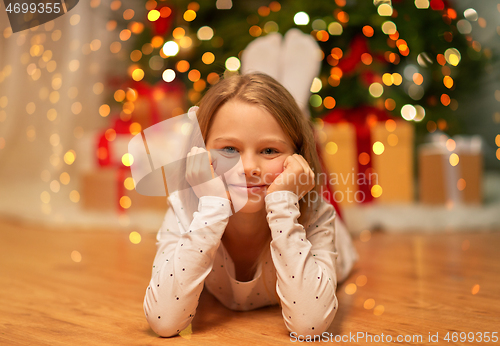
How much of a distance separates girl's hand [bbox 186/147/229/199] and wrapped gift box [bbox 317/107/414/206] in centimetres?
104

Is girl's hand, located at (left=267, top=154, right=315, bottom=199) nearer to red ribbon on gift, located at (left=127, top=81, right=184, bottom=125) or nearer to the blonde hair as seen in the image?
the blonde hair

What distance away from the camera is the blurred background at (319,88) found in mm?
1713

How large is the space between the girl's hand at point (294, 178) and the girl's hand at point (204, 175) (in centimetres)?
9

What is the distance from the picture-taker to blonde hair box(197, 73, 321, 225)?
73 centimetres

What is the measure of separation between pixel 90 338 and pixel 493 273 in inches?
36.1

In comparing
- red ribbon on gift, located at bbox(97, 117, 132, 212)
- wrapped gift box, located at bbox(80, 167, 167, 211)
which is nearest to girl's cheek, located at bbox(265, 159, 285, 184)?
wrapped gift box, located at bbox(80, 167, 167, 211)

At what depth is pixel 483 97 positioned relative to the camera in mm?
2510

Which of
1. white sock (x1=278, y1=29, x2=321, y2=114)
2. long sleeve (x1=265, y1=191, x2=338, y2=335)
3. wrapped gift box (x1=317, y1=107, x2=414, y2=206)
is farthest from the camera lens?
wrapped gift box (x1=317, y1=107, x2=414, y2=206)

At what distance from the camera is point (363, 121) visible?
1.86 m

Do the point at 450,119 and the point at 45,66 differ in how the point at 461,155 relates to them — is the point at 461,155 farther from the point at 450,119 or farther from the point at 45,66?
the point at 45,66

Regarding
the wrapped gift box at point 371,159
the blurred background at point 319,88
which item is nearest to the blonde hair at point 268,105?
the blurred background at point 319,88

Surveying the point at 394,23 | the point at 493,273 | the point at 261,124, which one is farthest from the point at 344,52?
the point at 261,124

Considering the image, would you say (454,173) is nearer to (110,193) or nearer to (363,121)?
(363,121)

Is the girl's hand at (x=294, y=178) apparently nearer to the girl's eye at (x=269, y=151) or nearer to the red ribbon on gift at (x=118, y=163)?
the girl's eye at (x=269, y=151)
